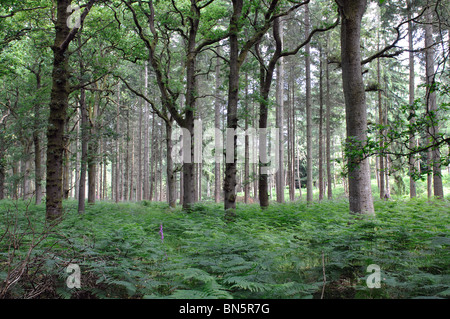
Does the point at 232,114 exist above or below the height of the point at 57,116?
above

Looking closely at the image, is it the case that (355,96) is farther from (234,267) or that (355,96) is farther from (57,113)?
(57,113)

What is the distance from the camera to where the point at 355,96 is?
20.8 feet

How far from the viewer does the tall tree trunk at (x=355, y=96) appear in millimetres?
6230

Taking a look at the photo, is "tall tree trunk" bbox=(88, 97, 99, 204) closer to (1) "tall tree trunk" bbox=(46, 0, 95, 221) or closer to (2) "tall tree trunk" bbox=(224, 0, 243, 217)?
(1) "tall tree trunk" bbox=(46, 0, 95, 221)

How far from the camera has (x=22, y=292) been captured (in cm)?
280

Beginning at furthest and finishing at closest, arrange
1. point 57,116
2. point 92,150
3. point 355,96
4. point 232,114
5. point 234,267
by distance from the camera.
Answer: point 92,150, point 232,114, point 57,116, point 355,96, point 234,267

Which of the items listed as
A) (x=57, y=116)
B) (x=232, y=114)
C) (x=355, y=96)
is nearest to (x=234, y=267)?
(x=355, y=96)

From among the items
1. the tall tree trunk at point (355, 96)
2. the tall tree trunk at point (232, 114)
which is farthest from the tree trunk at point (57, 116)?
the tall tree trunk at point (355, 96)

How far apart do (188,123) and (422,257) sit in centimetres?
913

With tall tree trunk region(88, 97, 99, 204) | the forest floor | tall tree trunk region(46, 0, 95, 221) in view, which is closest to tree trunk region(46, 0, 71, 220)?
tall tree trunk region(46, 0, 95, 221)

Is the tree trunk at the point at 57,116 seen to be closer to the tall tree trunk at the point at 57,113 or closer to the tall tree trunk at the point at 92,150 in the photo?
the tall tree trunk at the point at 57,113

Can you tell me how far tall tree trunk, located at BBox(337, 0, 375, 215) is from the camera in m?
6.23
